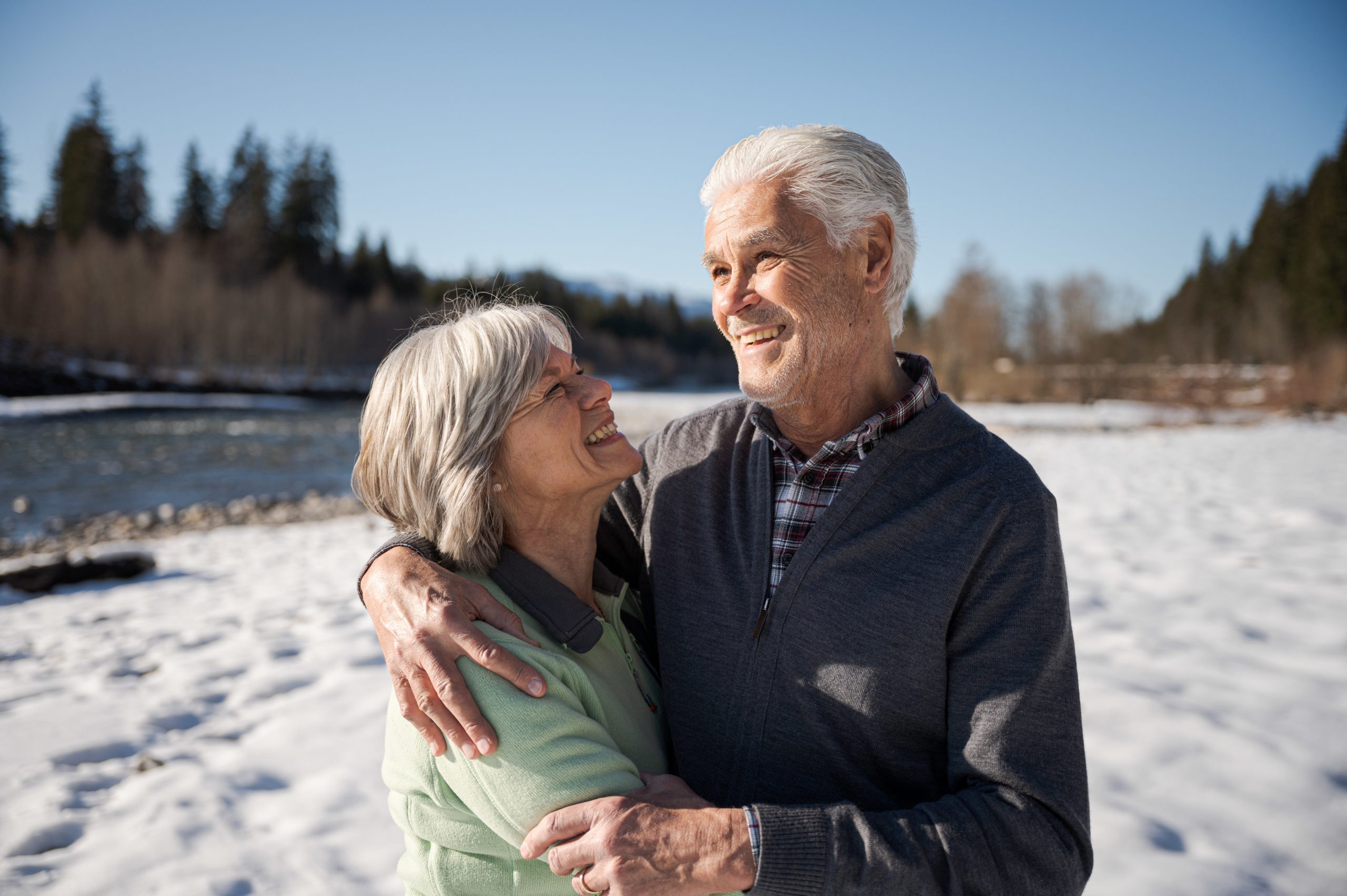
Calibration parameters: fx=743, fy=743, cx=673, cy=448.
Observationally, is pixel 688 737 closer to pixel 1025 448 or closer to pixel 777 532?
pixel 777 532

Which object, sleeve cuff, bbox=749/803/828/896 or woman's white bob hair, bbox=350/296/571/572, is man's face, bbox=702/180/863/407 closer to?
woman's white bob hair, bbox=350/296/571/572

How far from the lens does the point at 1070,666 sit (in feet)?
4.76

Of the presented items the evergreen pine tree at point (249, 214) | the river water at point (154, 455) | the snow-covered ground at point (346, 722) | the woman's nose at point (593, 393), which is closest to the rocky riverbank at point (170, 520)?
the river water at point (154, 455)

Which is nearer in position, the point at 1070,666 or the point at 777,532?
the point at 1070,666

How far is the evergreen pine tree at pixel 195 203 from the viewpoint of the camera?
54.3m

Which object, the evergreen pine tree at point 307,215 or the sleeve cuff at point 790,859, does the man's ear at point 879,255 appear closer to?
the sleeve cuff at point 790,859

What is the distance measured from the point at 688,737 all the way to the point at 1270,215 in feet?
199

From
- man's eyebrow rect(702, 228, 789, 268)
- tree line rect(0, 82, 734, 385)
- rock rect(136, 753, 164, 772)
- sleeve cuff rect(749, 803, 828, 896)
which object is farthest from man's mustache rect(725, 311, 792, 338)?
tree line rect(0, 82, 734, 385)

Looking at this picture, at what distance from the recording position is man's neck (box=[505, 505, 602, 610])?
1.86m

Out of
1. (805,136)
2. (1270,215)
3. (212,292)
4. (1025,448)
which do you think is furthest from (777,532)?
(1270,215)

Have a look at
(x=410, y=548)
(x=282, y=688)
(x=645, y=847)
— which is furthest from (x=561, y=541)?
(x=282, y=688)

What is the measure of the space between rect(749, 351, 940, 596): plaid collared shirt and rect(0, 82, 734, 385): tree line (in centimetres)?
3169

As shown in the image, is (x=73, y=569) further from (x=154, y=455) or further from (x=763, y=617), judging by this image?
(x=154, y=455)

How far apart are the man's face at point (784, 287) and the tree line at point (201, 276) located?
31.6 meters
